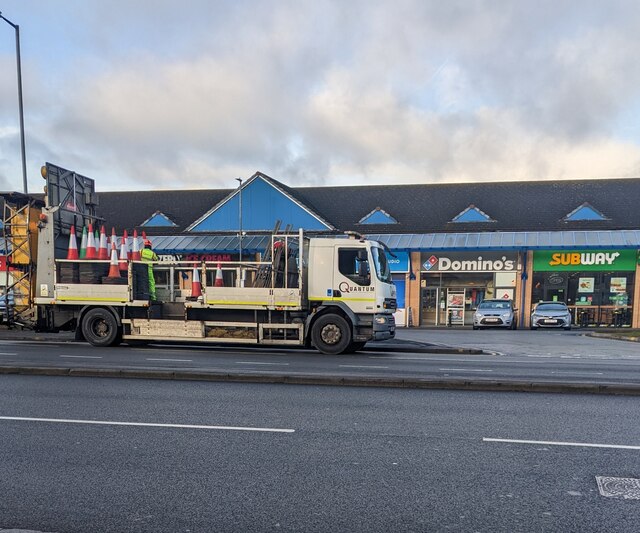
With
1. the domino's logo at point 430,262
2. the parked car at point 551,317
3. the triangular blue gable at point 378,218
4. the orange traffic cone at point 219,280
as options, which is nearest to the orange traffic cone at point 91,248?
the orange traffic cone at point 219,280

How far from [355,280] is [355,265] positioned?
14.8 inches

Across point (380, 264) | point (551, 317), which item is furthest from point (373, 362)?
point (551, 317)

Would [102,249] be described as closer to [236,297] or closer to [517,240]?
[236,297]

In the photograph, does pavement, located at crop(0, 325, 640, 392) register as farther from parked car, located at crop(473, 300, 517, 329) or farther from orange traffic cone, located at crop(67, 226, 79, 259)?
parked car, located at crop(473, 300, 517, 329)

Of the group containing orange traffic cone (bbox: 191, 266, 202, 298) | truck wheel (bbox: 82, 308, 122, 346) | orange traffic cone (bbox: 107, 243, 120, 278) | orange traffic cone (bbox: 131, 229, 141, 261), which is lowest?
truck wheel (bbox: 82, 308, 122, 346)

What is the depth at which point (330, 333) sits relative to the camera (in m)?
13.4

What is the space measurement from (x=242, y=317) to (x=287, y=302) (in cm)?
127

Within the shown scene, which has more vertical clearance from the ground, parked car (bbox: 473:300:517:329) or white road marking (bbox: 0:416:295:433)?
white road marking (bbox: 0:416:295:433)

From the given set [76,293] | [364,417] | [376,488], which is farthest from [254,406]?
[76,293]

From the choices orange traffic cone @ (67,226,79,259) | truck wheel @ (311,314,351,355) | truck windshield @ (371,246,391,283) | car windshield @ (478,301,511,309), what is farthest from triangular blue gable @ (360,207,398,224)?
orange traffic cone @ (67,226,79,259)

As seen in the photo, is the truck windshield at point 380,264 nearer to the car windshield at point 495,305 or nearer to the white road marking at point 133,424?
the white road marking at point 133,424

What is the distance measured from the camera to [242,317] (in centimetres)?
1353

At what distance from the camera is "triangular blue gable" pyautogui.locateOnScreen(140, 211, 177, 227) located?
34.9 m

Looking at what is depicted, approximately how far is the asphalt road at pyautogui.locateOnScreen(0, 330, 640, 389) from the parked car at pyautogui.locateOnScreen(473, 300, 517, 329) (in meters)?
8.74
